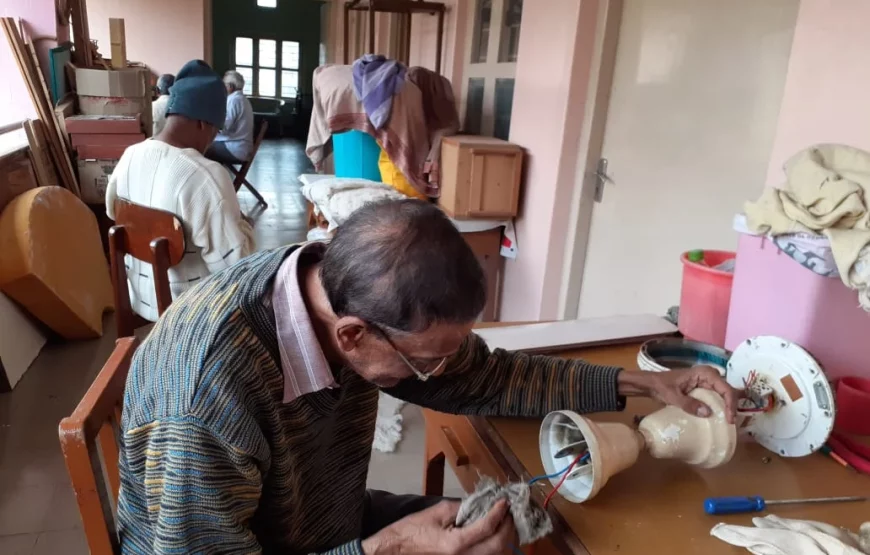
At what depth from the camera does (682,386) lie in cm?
103

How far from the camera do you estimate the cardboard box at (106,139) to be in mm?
3715

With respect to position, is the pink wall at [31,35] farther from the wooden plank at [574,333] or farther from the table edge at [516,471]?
the table edge at [516,471]

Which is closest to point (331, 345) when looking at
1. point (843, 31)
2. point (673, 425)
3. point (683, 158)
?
point (673, 425)

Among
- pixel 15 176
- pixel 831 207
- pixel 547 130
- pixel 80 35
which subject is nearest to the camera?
pixel 831 207

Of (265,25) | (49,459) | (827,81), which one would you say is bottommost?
(49,459)

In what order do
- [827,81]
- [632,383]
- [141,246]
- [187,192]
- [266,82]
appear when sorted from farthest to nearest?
[266,82], [187,192], [141,246], [827,81], [632,383]

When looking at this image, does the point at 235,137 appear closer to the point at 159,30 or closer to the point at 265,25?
the point at 159,30

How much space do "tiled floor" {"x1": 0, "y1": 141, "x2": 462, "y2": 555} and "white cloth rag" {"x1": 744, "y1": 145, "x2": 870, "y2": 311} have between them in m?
1.39

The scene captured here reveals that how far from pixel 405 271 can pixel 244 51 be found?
12556 millimetres

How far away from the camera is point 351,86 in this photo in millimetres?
3174

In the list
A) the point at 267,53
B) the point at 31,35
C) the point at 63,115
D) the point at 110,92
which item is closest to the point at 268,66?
the point at 267,53

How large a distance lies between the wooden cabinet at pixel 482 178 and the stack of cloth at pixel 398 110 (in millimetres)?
210

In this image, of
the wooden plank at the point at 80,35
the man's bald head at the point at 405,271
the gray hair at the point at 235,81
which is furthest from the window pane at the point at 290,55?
the man's bald head at the point at 405,271

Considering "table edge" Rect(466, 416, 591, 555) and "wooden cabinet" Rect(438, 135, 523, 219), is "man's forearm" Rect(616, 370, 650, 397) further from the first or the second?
"wooden cabinet" Rect(438, 135, 523, 219)
